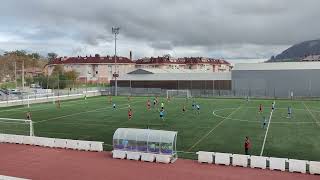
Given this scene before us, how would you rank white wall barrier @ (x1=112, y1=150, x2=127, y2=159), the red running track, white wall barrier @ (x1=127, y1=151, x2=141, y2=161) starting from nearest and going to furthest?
the red running track < white wall barrier @ (x1=127, y1=151, x2=141, y2=161) < white wall barrier @ (x1=112, y1=150, x2=127, y2=159)

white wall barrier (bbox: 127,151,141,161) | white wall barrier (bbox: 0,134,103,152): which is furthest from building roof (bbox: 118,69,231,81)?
white wall barrier (bbox: 127,151,141,161)

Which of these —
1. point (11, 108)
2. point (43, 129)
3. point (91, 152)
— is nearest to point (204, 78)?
point (11, 108)

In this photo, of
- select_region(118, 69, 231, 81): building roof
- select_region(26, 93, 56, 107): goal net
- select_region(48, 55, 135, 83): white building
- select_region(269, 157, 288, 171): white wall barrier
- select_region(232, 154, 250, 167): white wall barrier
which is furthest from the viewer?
select_region(48, 55, 135, 83): white building

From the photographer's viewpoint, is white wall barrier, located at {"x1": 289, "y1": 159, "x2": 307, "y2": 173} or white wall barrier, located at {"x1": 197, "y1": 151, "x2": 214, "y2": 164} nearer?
white wall barrier, located at {"x1": 289, "y1": 159, "x2": 307, "y2": 173}

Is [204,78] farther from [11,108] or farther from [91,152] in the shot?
[91,152]

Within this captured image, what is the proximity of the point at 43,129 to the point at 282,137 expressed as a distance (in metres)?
22.2

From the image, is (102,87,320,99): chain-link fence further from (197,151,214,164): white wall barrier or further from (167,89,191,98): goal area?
(197,151,214,164): white wall barrier

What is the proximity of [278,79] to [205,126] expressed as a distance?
45220 millimetres

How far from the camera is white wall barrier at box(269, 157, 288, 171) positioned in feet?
76.2

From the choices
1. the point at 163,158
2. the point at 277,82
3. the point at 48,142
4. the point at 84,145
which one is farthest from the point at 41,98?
the point at 163,158

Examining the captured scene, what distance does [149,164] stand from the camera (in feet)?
83.1

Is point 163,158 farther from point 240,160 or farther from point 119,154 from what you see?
point 240,160

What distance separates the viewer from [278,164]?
23359 mm

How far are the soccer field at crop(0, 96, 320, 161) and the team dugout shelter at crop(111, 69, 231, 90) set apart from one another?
30.6 metres
